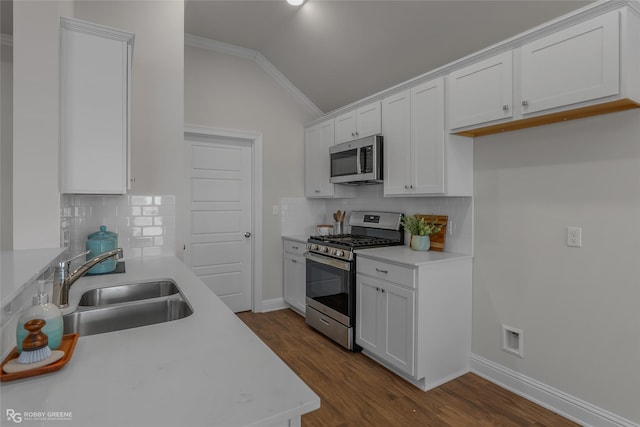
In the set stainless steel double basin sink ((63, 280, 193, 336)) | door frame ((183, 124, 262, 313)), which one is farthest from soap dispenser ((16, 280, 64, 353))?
door frame ((183, 124, 262, 313))

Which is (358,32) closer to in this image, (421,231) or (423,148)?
(423,148)

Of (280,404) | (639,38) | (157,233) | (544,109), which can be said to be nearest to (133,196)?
(157,233)

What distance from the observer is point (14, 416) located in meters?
0.68

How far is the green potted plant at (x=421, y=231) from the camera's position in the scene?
2.86 metres

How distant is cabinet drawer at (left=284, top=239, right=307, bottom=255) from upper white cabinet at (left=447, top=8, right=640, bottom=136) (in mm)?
2028

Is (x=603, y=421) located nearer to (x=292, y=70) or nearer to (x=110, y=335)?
(x=110, y=335)

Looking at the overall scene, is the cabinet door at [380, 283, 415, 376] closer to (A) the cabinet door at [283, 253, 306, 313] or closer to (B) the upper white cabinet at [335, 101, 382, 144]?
(A) the cabinet door at [283, 253, 306, 313]

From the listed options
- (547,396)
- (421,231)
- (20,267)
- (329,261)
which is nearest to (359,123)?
(421,231)

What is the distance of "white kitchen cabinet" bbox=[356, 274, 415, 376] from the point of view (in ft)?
7.97

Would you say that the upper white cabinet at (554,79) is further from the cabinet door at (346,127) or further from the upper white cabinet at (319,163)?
the upper white cabinet at (319,163)

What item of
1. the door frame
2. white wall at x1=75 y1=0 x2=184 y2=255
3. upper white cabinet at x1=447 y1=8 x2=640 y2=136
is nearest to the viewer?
upper white cabinet at x1=447 y1=8 x2=640 y2=136

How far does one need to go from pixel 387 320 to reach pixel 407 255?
527 mm

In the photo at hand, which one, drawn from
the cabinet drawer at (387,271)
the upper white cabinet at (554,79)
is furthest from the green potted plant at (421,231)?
the upper white cabinet at (554,79)

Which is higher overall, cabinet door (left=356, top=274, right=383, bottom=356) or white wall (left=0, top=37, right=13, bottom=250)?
white wall (left=0, top=37, right=13, bottom=250)
